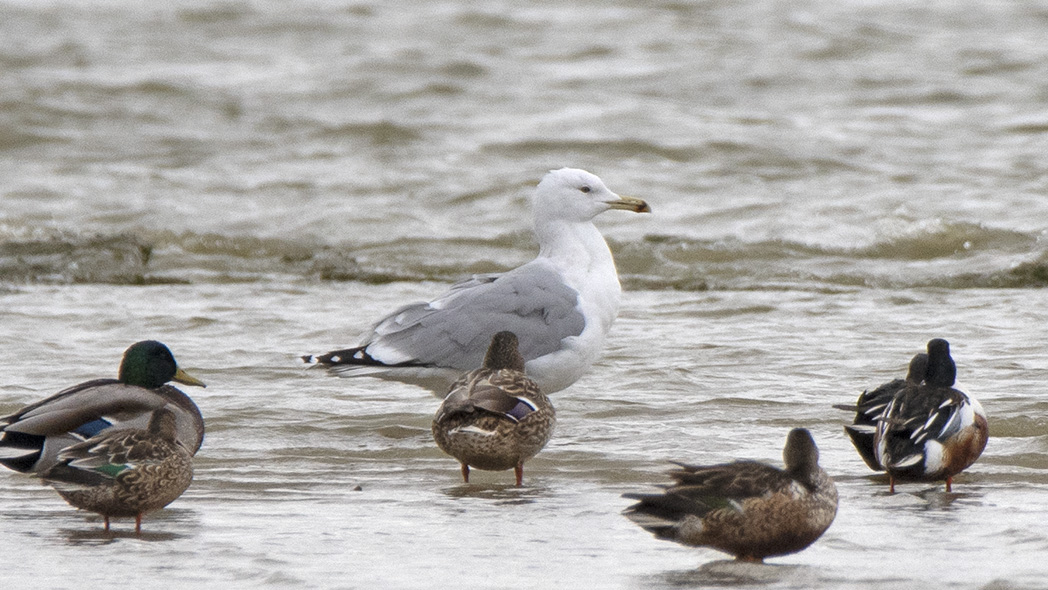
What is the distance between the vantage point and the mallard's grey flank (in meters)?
7.66

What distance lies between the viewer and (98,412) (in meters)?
6.10

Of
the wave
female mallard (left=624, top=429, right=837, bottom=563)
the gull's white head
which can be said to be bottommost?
the wave

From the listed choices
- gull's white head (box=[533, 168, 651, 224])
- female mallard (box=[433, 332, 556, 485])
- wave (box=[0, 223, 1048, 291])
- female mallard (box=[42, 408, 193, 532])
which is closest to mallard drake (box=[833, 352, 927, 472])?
female mallard (box=[433, 332, 556, 485])

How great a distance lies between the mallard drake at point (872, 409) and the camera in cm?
628

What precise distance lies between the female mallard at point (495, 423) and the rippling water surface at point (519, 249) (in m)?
0.18

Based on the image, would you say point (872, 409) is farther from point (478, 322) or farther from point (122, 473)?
point (122, 473)

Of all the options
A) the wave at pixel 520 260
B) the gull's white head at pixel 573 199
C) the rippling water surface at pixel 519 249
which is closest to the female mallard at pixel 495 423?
the rippling water surface at pixel 519 249

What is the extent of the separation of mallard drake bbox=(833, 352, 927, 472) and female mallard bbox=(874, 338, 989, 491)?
0.23ft

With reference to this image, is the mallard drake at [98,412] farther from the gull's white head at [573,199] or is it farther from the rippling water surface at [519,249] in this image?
the gull's white head at [573,199]

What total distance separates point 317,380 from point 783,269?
5.71 metres

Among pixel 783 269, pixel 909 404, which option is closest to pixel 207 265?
pixel 783 269

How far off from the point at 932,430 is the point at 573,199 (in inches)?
130

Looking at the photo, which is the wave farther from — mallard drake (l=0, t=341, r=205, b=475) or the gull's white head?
mallard drake (l=0, t=341, r=205, b=475)

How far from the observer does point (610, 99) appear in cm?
2086
